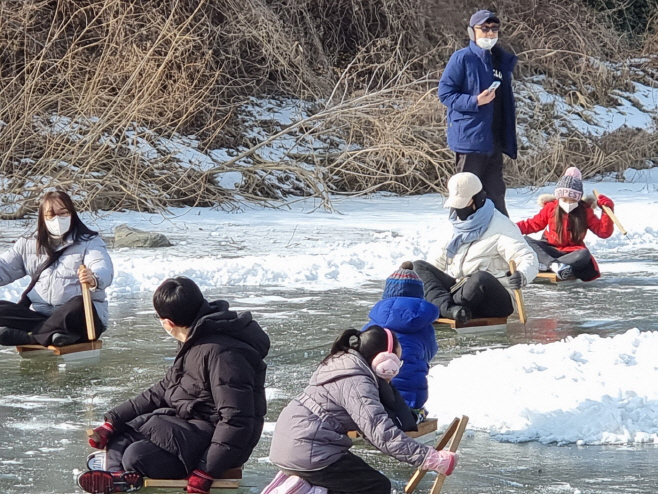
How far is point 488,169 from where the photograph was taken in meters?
10.2

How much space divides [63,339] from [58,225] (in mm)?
666

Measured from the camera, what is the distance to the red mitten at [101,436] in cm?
429

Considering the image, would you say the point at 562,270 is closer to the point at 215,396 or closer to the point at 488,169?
the point at 488,169

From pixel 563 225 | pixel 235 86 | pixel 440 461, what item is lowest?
pixel 563 225

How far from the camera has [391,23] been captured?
2023 centimetres

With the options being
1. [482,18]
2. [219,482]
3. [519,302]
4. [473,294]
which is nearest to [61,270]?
[473,294]

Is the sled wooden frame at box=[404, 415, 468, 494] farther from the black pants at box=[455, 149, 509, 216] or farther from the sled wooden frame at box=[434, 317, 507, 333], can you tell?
the black pants at box=[455, 149, 509, 216]

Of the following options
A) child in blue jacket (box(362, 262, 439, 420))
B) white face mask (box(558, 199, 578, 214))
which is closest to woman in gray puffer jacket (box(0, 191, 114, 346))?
child in blue jacket (box(362, 262, 439, 420))

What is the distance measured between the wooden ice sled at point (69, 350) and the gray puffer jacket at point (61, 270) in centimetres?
17

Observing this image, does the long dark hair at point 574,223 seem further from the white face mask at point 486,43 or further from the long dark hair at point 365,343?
the long dark hair at point 365,343

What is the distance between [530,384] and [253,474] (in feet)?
5.38

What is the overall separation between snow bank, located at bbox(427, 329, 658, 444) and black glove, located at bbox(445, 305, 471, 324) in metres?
1.21

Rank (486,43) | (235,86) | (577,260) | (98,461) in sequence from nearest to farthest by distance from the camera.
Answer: (98,461) → (577,260) → (486,43) → (235,86)

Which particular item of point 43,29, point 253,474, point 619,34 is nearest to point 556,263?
point 253,474
